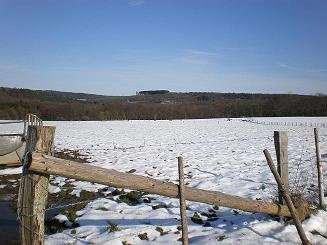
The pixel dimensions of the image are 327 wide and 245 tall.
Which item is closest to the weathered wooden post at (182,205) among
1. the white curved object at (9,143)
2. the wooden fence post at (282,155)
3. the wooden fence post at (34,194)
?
the wooden fence post at (34,194)

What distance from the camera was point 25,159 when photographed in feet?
14.6

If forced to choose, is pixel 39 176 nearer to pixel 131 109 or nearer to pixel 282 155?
pixel 282 155

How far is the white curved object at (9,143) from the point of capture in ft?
46.5

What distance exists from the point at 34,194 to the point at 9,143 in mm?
10601

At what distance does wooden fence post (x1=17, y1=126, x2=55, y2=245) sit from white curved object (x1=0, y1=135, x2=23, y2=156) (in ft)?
34.0

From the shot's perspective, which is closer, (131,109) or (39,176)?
(39,176)

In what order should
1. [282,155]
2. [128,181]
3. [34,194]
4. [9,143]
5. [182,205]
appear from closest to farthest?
[34,194] < [128,181] < [182,205] < [282,155] < [9,143]

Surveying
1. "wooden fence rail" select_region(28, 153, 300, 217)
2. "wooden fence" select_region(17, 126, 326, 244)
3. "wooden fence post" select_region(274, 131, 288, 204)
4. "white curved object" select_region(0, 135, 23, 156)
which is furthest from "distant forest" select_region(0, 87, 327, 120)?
"wooden fence" select_region(17, 126, 326, 244)

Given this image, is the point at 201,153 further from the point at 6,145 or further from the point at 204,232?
the point at 204,232

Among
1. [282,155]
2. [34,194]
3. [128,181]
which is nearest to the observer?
A: [34,194]

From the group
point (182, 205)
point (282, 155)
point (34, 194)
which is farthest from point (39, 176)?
point (282, 155)

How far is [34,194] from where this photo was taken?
4.52 meters

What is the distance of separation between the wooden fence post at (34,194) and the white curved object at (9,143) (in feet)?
34.0

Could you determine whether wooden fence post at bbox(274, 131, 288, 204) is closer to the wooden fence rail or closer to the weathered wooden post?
the wooden fence rail
